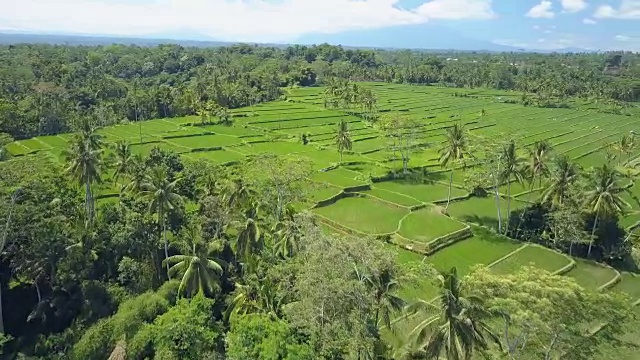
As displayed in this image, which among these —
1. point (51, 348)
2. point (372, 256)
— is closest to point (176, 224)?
point (51, 348)

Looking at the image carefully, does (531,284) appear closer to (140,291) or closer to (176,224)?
(140,291)

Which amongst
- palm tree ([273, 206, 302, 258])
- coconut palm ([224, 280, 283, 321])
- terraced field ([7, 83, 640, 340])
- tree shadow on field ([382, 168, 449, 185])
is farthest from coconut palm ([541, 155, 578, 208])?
coconut palm ([224, 280, 283, 321])

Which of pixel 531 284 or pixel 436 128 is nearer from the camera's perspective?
pixel 531 284

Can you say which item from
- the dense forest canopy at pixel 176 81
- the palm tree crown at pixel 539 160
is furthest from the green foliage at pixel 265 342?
the dense forest canopy at pixel 176 81

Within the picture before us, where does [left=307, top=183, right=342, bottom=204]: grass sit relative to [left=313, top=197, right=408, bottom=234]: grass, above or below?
above

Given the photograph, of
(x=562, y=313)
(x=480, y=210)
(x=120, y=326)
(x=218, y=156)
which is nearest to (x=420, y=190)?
(x=480, y=210)

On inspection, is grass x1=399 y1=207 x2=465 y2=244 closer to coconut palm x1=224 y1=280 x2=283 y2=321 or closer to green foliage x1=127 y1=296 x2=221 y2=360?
coconut palm x1=224 y1=280 x2=283 y2=321
